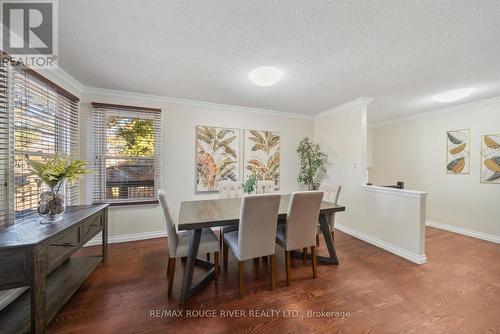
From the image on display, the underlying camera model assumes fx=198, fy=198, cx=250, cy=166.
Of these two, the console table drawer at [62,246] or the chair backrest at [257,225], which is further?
the chair backrest at [257,225]

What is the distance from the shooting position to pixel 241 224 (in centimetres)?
184

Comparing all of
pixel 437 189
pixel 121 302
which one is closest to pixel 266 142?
pixel 121 302

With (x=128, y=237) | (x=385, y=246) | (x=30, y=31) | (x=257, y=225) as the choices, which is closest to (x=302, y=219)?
(x=257, y=225)

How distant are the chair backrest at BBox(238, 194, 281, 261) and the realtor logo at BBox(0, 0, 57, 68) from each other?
2.13 meters

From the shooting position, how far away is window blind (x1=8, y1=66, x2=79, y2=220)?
1821 mm

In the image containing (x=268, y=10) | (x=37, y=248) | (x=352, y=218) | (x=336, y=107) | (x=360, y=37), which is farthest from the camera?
(x=336, y=107)

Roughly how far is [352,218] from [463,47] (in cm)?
268

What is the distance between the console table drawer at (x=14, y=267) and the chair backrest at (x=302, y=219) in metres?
2.02

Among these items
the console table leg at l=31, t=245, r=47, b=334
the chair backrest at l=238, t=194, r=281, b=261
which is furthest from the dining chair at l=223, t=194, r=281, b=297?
the console table leg at l=31, t=245, r=47, b=334

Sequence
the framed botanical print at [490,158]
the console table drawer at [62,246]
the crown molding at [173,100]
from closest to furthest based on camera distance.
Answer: the console table drawer at [62,246] < the crown molding at [173,100] < the framed botanical print at [490,158]

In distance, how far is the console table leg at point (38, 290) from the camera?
4.25 ft

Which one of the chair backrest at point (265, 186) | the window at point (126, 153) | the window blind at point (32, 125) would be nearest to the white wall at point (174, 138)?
the window at point (126, 153)

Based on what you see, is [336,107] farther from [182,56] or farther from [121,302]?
[121,302]

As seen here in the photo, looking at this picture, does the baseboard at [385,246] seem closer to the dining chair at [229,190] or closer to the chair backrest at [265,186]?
the chair backrest at [265,186]
